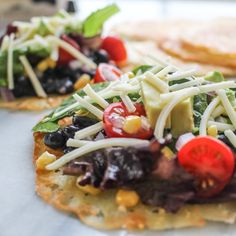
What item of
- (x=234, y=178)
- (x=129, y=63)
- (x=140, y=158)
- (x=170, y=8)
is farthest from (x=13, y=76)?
(x=170, y=8)

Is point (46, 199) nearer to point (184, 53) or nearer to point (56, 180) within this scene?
point (56, 180)

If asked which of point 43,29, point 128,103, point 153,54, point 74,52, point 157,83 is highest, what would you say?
point 157,83

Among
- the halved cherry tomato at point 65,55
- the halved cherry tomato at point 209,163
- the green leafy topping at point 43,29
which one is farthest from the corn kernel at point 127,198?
the green leafy topping at point 43,29

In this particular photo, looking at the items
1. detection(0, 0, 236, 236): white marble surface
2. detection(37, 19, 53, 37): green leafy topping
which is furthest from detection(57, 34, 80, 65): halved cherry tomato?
detection(0, 0, 236, 236): white marble surface

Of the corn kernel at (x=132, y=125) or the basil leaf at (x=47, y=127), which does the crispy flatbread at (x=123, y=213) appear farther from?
the basil leaf at (x=47, y=127)

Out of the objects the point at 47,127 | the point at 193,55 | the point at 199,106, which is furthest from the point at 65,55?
the point at 199,106

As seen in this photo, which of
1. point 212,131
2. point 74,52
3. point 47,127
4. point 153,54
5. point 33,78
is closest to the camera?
point 212,131

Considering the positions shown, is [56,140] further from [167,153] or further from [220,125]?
[220,125]

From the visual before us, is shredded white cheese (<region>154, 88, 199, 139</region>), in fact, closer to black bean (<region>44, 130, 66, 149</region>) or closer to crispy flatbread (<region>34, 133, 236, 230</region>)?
crispy flatbread (<region>34, 133, 236, 230</region>)
